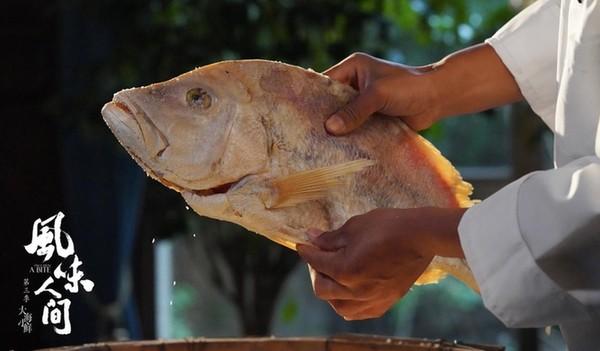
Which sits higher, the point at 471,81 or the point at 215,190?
the point at 471,81

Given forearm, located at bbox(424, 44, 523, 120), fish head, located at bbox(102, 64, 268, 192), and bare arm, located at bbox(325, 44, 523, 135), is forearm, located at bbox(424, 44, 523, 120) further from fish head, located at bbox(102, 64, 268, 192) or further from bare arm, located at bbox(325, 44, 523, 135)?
fish head, located at bbox(102, 64, 268, 192)

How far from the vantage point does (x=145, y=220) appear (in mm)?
3223

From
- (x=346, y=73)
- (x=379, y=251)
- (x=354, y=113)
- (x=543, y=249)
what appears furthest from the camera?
(x=346, y=73)

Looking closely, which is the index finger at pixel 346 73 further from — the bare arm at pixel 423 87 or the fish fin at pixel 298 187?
the fish fin at pixel 298 187

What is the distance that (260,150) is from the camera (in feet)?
4.58

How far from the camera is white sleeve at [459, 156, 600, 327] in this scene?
110 centimetres

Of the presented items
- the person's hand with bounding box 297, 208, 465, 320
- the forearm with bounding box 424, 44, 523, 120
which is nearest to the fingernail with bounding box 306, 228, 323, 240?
the person's hand with bounding box 297, 208, 465, 320

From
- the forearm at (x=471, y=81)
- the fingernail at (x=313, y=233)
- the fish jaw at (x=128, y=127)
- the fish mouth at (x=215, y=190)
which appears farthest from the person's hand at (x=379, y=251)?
the forearm at (x=471, y=81)

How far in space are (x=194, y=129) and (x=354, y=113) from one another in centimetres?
21

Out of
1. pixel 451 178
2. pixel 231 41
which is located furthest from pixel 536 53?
pixel 231 41

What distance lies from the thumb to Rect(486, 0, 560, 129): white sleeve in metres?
0.26

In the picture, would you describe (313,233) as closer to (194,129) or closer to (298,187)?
(298,187)

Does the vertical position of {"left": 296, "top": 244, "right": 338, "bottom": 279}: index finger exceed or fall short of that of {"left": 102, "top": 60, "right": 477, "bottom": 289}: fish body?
it falls short

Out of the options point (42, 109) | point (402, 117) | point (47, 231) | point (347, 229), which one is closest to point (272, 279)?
point (42, 109)
